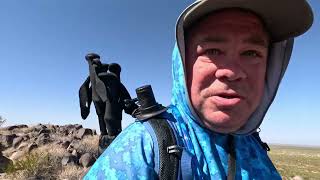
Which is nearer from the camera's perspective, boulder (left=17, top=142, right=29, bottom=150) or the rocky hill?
the rocky hill

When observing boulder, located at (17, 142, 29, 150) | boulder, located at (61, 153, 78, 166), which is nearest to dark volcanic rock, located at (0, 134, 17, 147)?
boulder, located at (17, 142, 29, 150)

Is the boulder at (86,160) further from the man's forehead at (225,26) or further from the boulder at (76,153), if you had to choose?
the man's forehead at (225,26)

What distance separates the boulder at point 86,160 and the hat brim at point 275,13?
34.7 ft

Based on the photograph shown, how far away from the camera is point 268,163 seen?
194cm

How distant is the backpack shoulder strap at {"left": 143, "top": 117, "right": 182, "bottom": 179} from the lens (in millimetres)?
1377

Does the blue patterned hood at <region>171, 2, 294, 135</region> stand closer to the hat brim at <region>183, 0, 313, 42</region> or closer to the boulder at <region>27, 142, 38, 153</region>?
the hat brim at <region>183, 0, 313, 42</region>

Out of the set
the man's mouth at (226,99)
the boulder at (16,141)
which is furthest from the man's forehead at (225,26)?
the boulder at (16,141)

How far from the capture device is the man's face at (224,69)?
1.65 m

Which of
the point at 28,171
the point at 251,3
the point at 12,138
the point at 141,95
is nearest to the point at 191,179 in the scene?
the point at 141,95

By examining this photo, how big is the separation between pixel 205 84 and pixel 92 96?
22.3ft

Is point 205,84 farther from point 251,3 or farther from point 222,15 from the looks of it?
point 251,3

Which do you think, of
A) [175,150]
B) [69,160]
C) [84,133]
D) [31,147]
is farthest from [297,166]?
[175,150]

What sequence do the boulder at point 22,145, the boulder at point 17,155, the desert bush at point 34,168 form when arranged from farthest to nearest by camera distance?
1. the boulder at point 22,145
2. the boulder at point 17,155
3. the desert bush at point 34,168

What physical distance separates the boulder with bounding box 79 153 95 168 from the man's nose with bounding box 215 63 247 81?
1075cm
